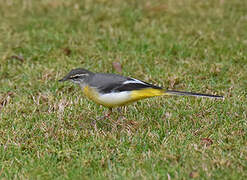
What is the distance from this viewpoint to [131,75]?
328 inches

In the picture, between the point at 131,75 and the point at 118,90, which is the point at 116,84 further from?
the point at 131,75

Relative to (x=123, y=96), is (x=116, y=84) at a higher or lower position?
higher

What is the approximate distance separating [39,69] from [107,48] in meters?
1.58

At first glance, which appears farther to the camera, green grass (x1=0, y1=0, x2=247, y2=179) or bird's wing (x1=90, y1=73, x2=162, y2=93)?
bird's wing (x1=90, y1=73, x2=162, y2=93)

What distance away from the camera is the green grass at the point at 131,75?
209 inches

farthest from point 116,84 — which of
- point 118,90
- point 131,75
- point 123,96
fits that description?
point 131,75

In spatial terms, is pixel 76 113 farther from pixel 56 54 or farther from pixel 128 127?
pixel 56 54

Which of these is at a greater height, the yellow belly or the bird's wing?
the bird's wing

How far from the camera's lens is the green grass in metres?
5.30

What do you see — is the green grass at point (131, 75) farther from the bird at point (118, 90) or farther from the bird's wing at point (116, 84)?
the bird's wing at point (116, 84)

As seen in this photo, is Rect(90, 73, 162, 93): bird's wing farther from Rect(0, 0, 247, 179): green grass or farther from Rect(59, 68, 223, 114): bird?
Rect(0, 0, 247, 179): green grass

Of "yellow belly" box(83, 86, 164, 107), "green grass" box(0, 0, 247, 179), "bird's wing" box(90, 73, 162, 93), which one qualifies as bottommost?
"green grass" box(0, 0, 247, 179)

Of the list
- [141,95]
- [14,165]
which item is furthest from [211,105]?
[14,165]

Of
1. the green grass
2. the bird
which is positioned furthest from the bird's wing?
the green grass
